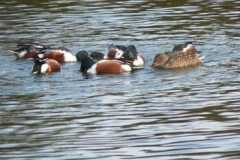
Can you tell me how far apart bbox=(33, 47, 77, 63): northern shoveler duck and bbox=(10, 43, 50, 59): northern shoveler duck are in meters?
0.26

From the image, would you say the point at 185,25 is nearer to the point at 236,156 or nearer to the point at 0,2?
the point at 0,2

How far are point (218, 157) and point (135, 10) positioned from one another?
1284cm

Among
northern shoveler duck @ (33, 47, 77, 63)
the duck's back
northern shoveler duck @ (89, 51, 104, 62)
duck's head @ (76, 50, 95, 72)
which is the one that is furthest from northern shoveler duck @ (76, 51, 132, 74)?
northern shoveler duck @ (33, 47, 77, 63)

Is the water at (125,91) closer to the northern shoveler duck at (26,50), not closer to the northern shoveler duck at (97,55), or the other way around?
the northern shoveler duck at (26,50)

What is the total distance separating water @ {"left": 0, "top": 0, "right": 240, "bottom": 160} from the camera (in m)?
10.9

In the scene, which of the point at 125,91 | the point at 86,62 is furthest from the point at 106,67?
the point at 125,91

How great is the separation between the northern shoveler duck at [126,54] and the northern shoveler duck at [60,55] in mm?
707

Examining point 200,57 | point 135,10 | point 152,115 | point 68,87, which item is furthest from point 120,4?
point 152,115

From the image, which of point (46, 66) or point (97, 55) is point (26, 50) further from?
point (46, 66)

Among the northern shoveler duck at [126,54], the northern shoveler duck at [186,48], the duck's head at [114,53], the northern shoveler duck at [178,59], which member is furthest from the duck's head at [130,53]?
the northern shoveler duck at [186,48]

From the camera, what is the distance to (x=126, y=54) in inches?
682

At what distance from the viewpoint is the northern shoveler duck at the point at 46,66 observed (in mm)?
16531

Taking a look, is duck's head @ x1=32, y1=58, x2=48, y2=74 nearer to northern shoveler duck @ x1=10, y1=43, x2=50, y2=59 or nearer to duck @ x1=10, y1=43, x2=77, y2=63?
duck @ x1=10, y1=43, x2=77, y2=63

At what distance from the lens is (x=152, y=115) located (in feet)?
41.1
